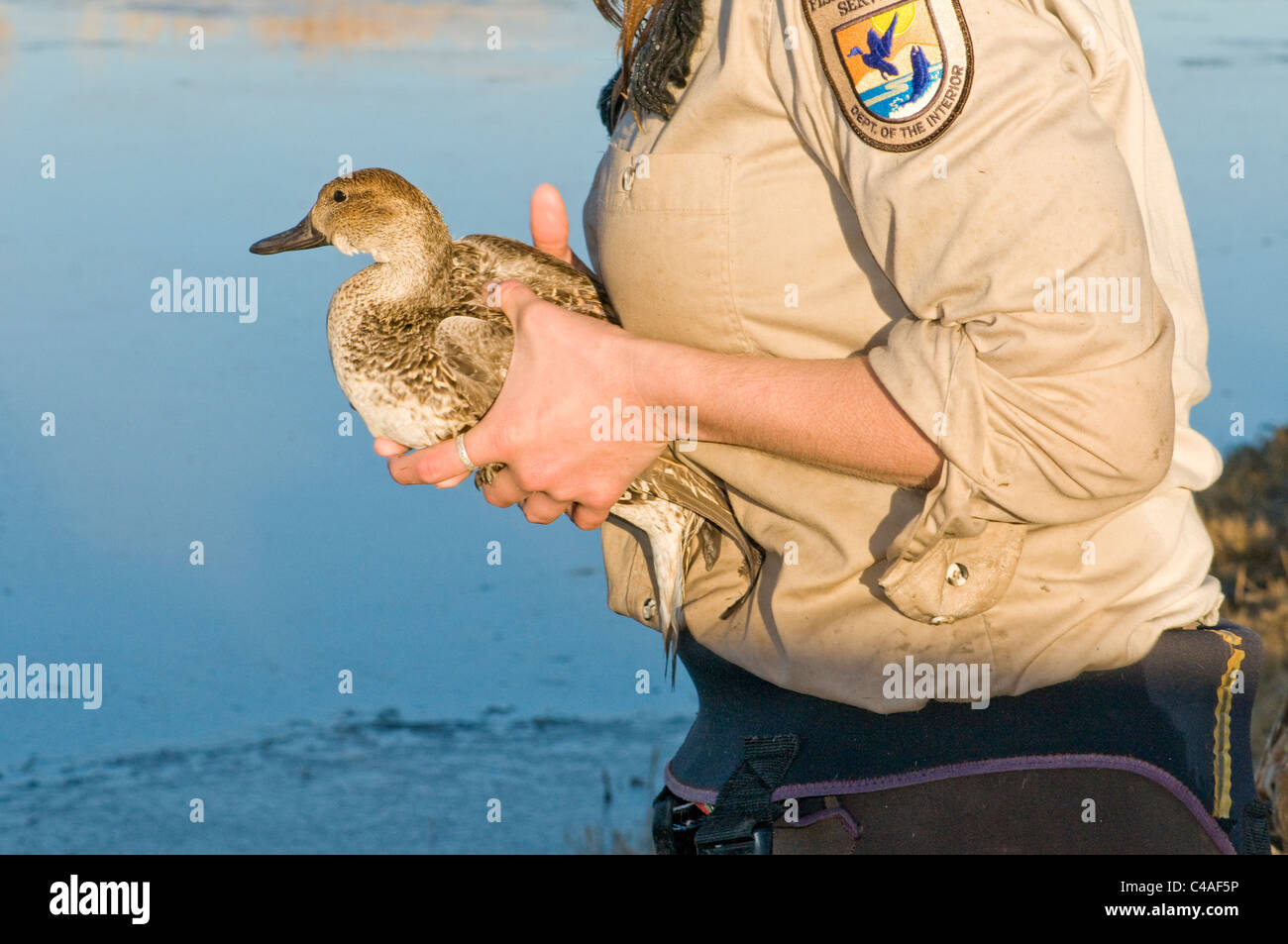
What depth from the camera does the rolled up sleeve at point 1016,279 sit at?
1345 millimetres

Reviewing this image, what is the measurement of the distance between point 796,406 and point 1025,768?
1.64 ft

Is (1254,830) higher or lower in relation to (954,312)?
lower

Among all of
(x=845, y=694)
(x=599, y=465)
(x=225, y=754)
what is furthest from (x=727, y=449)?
(x=225, y=754)

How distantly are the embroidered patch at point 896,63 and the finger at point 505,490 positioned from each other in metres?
0.75

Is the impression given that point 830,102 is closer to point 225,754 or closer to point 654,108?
point 654,108

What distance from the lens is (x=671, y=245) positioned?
162 cm

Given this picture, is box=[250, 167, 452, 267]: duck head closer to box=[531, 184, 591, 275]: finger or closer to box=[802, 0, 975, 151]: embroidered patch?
box=[531, 184, 591, 275]: finger

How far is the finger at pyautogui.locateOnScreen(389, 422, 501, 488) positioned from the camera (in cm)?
186

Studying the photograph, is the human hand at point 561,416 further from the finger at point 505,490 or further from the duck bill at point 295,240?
the duck bill at point 295,240

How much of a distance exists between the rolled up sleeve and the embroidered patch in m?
0.01

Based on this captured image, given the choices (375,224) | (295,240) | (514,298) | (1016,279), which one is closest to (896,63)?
(1016,279)

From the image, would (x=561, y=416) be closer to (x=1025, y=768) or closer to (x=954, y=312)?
(x=954, y=312)

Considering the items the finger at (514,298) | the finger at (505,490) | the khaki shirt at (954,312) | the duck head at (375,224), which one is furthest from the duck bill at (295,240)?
the khaki shirt at (954,312)
